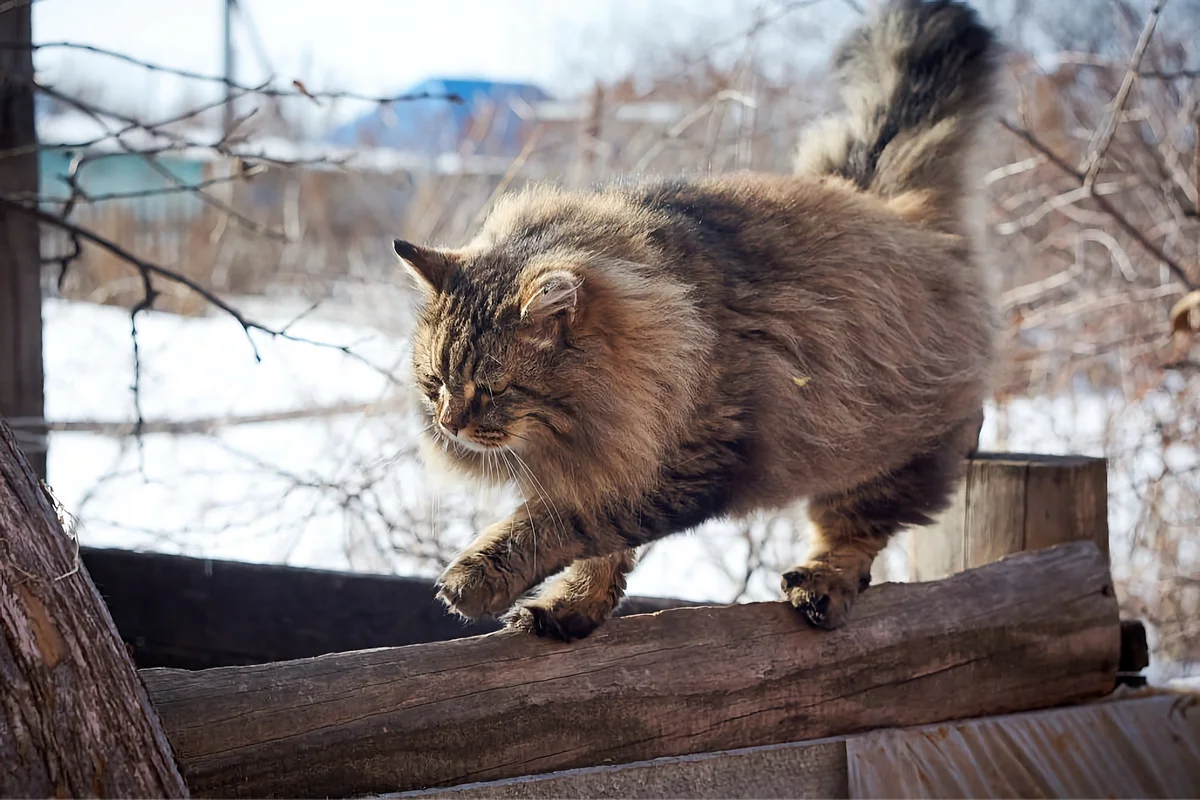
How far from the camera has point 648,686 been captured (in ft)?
6.55

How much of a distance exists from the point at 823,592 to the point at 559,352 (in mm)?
807

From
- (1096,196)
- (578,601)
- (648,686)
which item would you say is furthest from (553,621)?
(1096,196)

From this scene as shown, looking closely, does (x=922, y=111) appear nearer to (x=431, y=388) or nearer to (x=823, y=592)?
(x=823, y=592)

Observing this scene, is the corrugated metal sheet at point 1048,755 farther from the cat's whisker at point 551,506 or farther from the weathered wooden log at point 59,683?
the weathered wooden log at point 59,683

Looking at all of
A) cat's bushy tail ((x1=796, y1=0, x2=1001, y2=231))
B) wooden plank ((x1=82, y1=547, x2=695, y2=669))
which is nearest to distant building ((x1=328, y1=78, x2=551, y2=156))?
cat's bushy tail ((x1=796, y1=0, x2=1001, y2=231))

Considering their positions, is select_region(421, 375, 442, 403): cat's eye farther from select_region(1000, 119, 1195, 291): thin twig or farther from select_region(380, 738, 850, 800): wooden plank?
select_region(1000, 119, 1195, 291): thin twig

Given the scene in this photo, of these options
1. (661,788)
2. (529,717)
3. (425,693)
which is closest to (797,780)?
(661,788)

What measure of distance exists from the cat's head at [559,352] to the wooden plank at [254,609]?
0.81 meters

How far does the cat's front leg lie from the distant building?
11.0 feet

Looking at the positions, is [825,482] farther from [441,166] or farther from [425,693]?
[441,166]

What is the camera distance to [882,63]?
2.68 metres

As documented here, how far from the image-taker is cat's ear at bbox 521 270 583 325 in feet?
5.96

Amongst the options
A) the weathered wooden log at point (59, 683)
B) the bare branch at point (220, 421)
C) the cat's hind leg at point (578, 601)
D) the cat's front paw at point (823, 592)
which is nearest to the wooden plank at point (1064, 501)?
the cat's front paw at point (823, 592)

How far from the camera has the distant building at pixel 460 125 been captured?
547 cm
